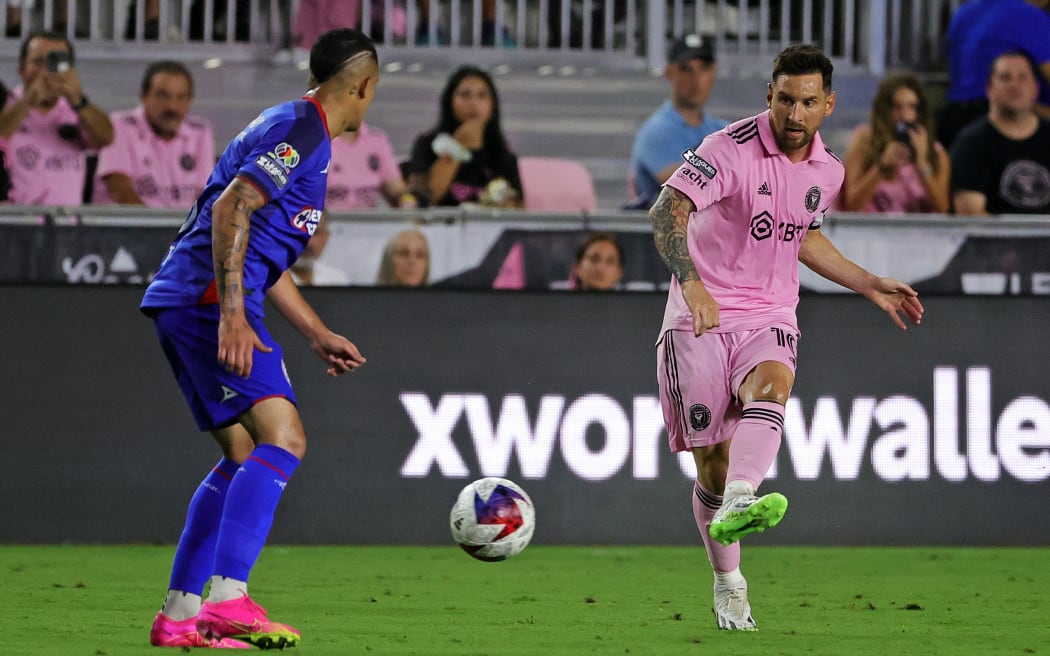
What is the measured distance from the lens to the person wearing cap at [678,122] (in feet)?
39.2

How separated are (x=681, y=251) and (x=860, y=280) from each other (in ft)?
2.93

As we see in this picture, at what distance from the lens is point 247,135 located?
18.0 feet

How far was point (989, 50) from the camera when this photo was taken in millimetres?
13125

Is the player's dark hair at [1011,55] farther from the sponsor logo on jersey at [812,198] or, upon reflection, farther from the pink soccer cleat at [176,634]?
the pink soccer cleat at [176,634]

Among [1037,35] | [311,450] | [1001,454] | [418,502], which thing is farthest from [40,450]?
[1037,35]

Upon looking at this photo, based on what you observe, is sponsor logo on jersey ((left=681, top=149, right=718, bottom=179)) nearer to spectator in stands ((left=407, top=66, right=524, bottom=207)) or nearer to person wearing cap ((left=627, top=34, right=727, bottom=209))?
spectator in stands ((left=407, top=66, right=524, bottom=207))

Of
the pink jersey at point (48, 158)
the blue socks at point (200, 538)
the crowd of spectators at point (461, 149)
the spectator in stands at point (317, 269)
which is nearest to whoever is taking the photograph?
the blue socks at point (200, 538)

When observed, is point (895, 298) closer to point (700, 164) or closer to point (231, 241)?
point (700, 164)

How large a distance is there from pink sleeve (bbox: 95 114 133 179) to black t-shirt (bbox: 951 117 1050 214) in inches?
229

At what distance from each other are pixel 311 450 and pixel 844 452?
10.4ft

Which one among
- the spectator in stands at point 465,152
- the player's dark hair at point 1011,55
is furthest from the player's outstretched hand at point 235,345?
the player's dark hair at point 1011,55

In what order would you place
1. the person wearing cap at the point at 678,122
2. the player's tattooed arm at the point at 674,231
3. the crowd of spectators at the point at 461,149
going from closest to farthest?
the player's tattooed arm at the point at 674,231 → the crowd of spectators at the point at 461,149 → the person wearing cap at the point at 678,122

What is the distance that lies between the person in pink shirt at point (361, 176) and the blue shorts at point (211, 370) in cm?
588

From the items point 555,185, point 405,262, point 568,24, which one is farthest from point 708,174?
point 568,24
